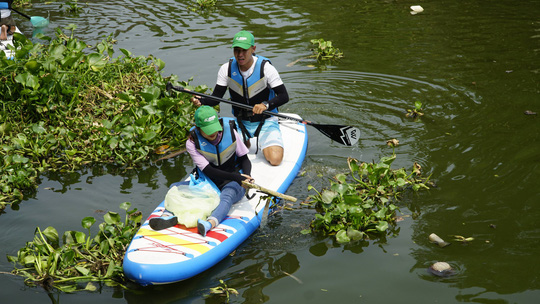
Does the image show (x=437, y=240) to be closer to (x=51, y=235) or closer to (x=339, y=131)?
(x=339, y=131)

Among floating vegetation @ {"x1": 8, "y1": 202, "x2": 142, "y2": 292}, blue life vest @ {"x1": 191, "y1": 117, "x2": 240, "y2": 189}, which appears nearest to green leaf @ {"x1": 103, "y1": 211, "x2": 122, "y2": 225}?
floating vegetation @ {"x1": 8, "y1": 202, "x2": 142, "y2": 292}

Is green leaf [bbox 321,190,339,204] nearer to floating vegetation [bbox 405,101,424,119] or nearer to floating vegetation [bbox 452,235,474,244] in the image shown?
floating vegetation [bbox 452,235,474,244]

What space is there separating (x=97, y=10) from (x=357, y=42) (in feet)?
22.8

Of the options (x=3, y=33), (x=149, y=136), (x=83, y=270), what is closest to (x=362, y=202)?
(x=83, y=270)

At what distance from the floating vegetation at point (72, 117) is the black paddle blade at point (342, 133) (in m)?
1.84

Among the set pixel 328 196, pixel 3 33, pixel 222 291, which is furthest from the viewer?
pixel 3 33

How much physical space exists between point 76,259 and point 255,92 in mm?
2746

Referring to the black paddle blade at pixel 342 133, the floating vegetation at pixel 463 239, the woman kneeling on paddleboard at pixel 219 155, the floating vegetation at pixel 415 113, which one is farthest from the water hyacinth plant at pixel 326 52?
the floating vegetation at pixel 463 239

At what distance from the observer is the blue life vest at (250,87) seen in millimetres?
6500

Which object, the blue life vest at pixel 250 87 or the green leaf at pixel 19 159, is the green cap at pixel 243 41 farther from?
the green leaf at pixel 19 159

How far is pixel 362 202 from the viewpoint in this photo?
549cm

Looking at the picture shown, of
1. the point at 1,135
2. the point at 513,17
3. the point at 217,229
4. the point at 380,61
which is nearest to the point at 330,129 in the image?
the point at 217,229

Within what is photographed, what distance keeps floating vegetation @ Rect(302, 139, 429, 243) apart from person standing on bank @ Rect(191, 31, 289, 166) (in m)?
0.94

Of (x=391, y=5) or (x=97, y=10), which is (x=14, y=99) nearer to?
(x=97, y=10)
